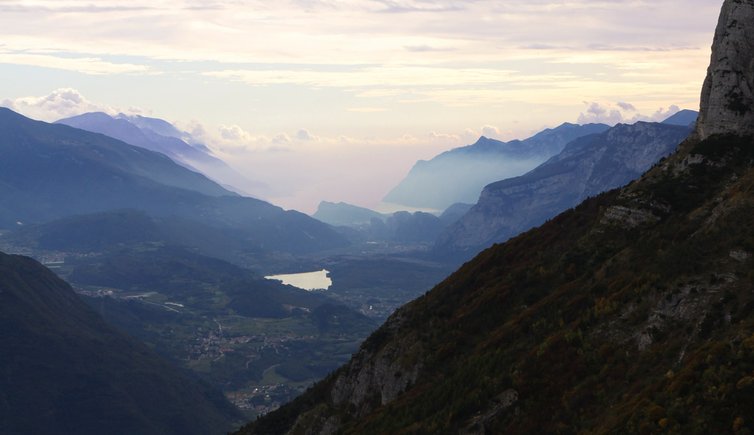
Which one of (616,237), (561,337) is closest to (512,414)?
(561,337)

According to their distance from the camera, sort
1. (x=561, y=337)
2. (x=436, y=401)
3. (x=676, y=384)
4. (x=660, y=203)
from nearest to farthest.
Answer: (x=676, y=384) < (x=561, y=337) < (x=436, y=401) < (x=660, y=203)

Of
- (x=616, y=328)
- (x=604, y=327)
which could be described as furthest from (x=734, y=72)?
(x=616, y=328)

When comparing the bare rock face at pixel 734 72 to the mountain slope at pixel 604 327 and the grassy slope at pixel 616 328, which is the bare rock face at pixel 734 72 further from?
the grassy slope at pixel 616 328

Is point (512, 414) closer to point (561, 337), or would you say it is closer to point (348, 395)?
point (561, 337)

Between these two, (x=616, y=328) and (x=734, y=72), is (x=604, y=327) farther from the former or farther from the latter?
(x=734, y=72)

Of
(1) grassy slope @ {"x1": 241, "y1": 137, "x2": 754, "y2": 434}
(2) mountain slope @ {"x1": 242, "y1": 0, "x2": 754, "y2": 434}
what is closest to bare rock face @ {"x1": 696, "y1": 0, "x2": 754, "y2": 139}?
(2) mountain slope @ {"x1": 242, "y1": 0, "x2": 754, "y2": 434}
